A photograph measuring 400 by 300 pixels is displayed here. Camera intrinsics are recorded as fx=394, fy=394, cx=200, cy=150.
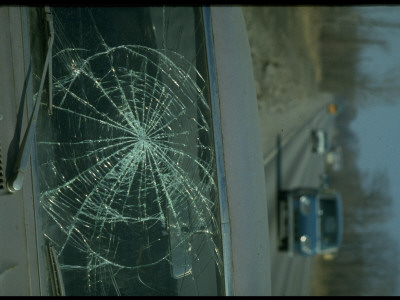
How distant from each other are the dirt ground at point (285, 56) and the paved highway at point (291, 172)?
0.56 ft

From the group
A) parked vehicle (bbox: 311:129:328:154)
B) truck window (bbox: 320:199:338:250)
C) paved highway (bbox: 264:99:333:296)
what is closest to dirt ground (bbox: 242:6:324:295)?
paved highway (bbox: 264:99:333:296)

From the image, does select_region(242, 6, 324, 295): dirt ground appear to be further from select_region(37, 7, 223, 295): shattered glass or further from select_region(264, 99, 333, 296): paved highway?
select_region(37, 7, 223, 295): shattered glass

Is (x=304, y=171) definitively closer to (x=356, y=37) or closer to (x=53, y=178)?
(x=356, y=37)

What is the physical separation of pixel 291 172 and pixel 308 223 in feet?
2.26

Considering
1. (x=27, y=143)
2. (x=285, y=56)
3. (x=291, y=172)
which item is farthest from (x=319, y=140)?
(x=27, y=143)

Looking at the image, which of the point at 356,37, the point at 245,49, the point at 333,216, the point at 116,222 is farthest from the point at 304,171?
the point at 116,222

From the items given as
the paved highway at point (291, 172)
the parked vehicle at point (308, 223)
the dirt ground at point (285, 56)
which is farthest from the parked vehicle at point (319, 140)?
the parked vehicle at point (308, 223)

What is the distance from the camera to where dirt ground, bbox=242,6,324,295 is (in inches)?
157

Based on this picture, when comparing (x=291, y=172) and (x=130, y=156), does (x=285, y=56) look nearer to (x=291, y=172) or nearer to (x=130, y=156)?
(x=291, y=172)

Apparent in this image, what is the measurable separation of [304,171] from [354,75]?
1.31 m

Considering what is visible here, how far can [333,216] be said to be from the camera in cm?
437

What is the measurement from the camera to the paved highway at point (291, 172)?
4.26 m

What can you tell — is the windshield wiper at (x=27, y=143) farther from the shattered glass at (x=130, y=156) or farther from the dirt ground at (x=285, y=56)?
the dirt ground at (x=285, y=56)

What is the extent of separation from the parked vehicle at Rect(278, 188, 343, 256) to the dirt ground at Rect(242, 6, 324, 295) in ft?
2.33
